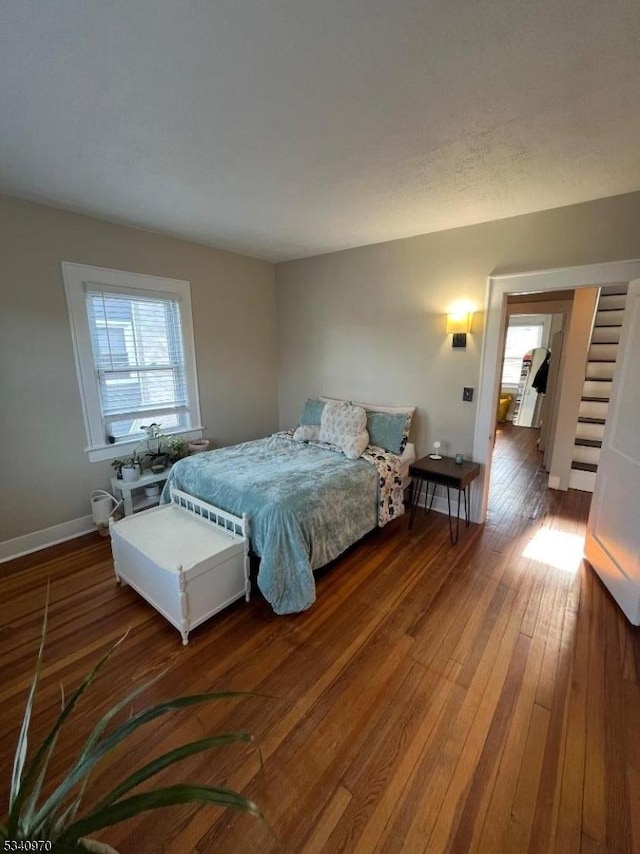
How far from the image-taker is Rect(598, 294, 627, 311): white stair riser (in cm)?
416

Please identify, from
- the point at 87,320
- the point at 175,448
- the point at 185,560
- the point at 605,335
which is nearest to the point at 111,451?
the point at 175,448

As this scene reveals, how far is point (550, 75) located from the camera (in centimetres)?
140

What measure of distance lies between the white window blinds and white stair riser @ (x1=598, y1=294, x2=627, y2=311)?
4.76 m

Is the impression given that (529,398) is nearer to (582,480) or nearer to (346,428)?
(582,480)

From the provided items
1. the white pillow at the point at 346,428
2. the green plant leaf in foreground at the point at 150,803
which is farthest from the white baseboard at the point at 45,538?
the green plant leaf in foreground at the point at 150,803

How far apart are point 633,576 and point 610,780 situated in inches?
45.2

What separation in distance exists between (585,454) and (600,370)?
0.98m

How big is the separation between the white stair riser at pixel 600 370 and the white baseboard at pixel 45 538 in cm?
545

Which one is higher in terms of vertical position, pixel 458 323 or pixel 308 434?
pixel 458 323

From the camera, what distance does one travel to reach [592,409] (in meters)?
4.18

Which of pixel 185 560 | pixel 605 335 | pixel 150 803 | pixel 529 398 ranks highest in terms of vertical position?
pixel 605 335

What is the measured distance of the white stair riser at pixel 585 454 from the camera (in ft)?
13.6

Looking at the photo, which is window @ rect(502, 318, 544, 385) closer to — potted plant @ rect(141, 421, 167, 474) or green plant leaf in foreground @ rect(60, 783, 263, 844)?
potted plant @ rect(141, 421, 167, 474)

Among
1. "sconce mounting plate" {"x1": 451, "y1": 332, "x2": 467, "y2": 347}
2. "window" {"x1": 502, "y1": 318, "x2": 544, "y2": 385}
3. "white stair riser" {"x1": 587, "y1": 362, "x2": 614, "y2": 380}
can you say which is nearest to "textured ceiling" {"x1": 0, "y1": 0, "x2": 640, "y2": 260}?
"sconce mounting plate" {"x1": 451, "y1": 332, "x2": 467, "y2": 347}
